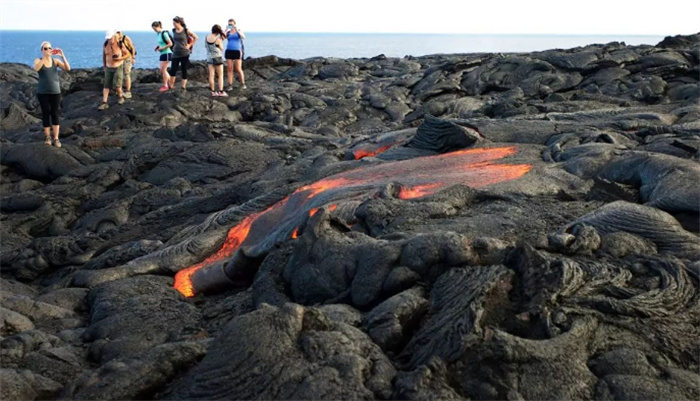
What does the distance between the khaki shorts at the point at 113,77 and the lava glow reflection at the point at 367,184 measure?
15145mm

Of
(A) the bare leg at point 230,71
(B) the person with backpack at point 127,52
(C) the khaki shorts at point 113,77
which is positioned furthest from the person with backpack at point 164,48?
(A) the bare leg at point 230,71

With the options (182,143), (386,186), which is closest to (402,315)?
(386,186)

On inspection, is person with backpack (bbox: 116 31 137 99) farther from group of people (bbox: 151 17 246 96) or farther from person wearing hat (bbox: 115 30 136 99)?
group of people (bbox: 151 17 246 96)

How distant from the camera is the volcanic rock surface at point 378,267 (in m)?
5.22

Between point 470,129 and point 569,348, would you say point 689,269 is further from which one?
point 470,129

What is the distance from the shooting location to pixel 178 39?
24141 mm

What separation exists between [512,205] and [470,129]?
386cm

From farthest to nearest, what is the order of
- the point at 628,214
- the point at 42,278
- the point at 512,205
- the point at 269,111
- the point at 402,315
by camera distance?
1. the point at 269,111
2. the point at 42,278
3. the point at 512,205
4. the point at 628,214
5. the point at 402,315

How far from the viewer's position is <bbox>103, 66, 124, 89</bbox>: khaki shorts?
23797mm

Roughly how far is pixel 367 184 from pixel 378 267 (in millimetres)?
3374

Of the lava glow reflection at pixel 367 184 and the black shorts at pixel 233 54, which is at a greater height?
the black shorts at pixel 233 54

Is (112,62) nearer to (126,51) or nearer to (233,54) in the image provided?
(126,51)

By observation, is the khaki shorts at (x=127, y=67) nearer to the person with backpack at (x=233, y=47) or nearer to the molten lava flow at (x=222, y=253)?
the person with backpack at (x=233, y=47)

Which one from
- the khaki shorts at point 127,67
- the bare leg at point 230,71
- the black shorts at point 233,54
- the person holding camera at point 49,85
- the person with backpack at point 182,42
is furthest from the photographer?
the bare leg at point 230,71
